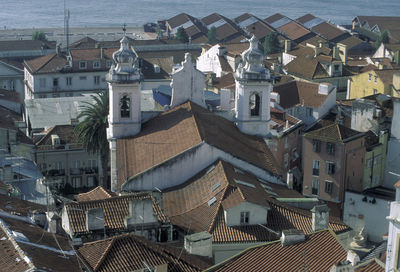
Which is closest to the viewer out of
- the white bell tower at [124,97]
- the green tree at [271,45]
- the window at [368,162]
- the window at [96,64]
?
Result: the white bell tower at [124,97]

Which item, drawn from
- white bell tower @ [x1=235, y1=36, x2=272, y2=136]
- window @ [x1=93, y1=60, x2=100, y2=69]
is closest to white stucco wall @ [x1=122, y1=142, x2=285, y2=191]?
white bell tower @ [x1=235, y1=36, x2=272, y2=136]

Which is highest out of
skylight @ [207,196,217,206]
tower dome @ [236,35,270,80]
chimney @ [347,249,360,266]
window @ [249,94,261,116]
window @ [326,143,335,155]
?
tower dome @ [236,35,270,80]

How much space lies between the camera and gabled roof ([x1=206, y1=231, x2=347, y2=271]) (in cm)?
2448

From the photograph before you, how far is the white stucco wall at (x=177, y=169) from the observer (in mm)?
34312

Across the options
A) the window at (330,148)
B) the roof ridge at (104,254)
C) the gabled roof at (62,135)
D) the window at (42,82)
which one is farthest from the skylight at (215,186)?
the window at (42,82)

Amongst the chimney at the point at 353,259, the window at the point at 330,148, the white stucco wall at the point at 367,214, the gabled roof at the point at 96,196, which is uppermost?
the chimney at the point at 353,259

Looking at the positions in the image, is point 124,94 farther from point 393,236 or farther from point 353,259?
point 393,236

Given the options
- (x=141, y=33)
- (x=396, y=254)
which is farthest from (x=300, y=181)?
(x=141, y=33)

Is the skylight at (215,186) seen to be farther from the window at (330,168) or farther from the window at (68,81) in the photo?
the window at (68,81)

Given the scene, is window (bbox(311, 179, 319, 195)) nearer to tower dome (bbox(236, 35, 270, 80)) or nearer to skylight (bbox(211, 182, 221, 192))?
tower dome (bbox(236, 35, 270, 80))

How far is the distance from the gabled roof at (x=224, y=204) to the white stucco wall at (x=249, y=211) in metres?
0.14

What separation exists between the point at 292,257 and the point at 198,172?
10265 millimetres

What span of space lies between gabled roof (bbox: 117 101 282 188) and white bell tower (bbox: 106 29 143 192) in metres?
0.55

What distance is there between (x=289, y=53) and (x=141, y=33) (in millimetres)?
48227
